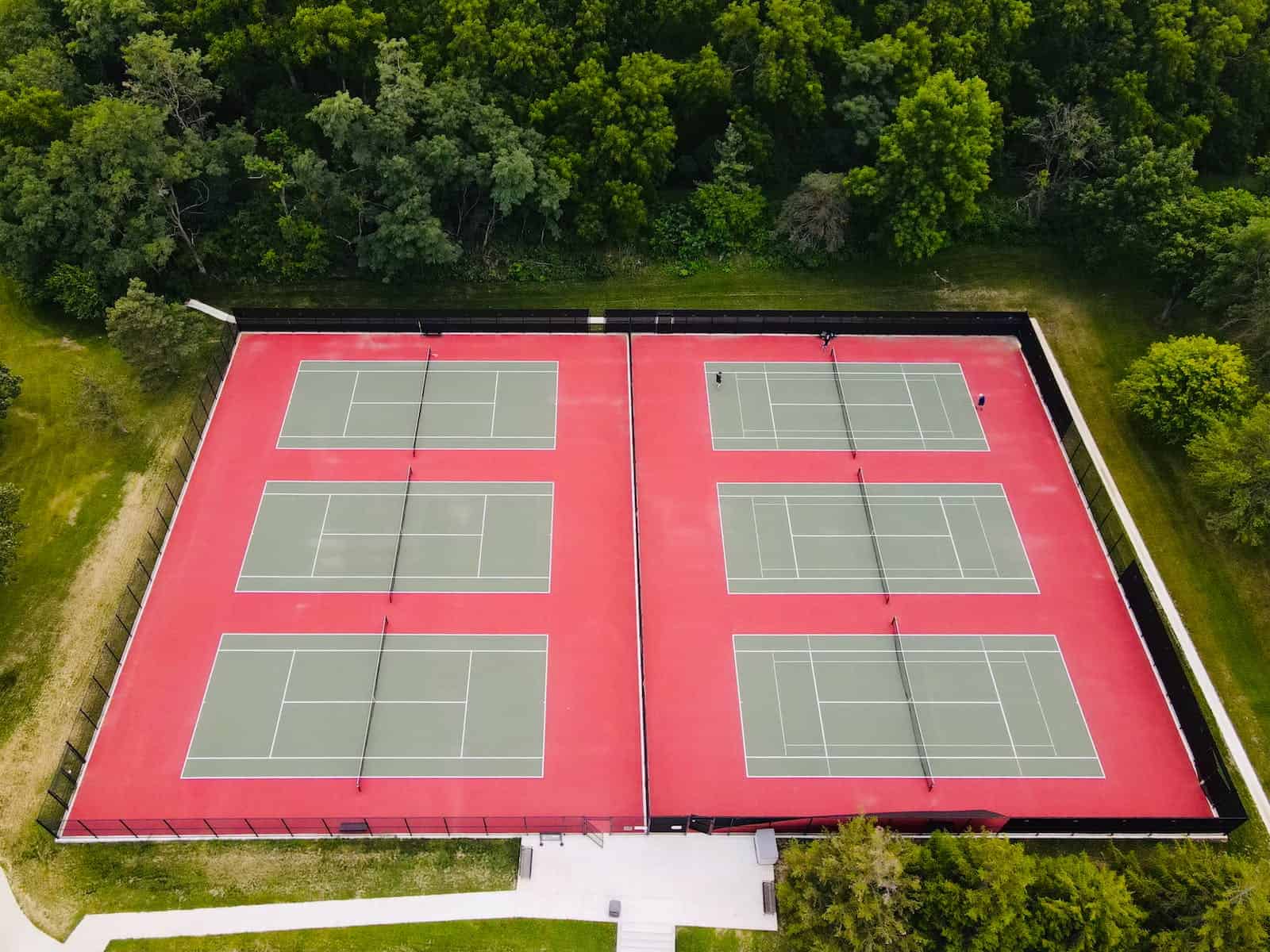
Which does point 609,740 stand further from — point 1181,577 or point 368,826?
point 1181,577

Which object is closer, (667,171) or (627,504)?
(627,504)

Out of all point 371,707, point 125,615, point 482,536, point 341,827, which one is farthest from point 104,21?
point 341,827

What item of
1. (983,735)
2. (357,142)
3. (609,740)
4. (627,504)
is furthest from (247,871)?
(357,142)

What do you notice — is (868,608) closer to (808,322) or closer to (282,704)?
(808,322)

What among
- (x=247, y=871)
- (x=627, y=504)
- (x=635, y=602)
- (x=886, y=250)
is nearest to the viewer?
(x=247, y=871)

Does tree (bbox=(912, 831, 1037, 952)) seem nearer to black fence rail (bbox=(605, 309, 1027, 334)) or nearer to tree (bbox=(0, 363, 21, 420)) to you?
black fence rail (bbox=(605, 309, 1027, 334))

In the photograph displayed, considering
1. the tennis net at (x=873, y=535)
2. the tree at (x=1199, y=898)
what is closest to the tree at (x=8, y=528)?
the tennis net at (x=873, y=535)

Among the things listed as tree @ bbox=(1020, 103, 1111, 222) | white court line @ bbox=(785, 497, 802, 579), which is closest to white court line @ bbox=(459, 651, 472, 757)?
white court line @ bbox=(785, 497, 802, 579)
